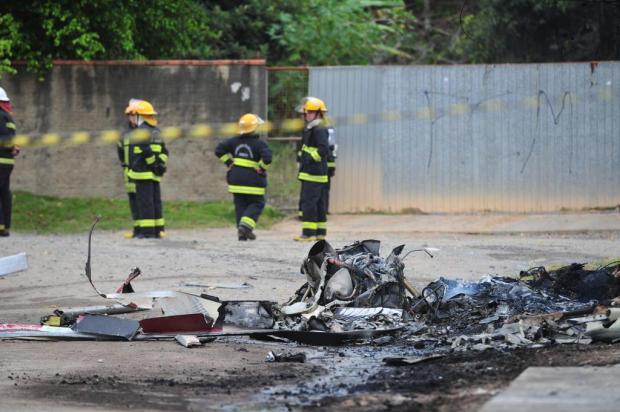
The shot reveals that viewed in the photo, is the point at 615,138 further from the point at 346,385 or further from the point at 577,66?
the point at 346,385

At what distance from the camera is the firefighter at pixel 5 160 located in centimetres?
1597

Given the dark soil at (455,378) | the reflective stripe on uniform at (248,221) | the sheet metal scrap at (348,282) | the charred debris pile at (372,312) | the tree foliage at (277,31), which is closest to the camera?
the dark soil at (455,378)

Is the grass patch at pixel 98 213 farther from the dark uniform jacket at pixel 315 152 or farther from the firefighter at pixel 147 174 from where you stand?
the dark uniform jacket at pixel 315 152

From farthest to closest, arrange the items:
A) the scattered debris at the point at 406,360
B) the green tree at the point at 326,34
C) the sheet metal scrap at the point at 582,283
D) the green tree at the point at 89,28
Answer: the green tree at the point at 326,34, the green tree at the point at 89,28, the sheet metal scrap at the point at 582,283, the scattered debris at the point at 406,360

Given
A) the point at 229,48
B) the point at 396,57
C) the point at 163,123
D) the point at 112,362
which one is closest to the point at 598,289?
the point at 112,362

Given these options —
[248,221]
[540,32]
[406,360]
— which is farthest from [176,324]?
[540,32]

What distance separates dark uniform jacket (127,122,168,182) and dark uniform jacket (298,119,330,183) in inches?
79.6

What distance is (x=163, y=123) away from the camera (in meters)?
19.4

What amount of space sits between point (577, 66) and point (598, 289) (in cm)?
990

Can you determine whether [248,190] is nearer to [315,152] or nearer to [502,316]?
[315,152]

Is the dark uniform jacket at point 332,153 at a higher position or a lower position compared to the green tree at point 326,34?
lower

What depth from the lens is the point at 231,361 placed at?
7.75 m

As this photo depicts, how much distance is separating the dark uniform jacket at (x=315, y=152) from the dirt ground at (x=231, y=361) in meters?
2.24

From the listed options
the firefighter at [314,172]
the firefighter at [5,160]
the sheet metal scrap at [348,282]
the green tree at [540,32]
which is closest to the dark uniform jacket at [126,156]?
the firefighter at [5,160]
